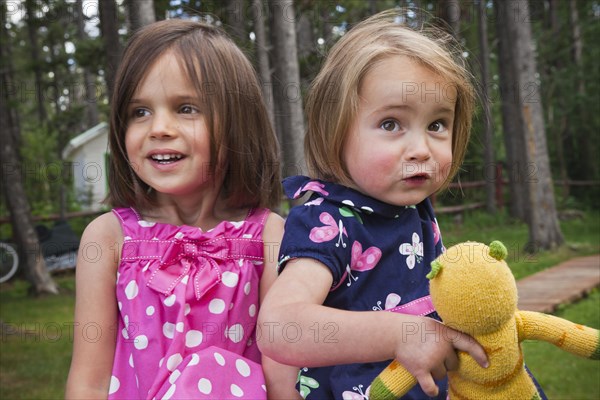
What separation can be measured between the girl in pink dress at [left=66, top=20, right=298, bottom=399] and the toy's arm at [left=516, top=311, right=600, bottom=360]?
2.24 feet

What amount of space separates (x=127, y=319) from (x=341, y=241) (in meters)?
0.72

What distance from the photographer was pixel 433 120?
1.60 metres

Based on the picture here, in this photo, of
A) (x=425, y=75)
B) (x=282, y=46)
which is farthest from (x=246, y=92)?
(x=282, y=46)

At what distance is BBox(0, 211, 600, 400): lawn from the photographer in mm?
4117

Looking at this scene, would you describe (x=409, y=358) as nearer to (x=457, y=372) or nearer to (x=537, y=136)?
(x=457, y=372)

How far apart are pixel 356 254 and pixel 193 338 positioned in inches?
22.8

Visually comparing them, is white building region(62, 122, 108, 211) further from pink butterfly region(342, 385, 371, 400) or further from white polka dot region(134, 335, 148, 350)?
pink butterfly region(342, 385, 371, 400)

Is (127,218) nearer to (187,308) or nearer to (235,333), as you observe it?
(187,308)

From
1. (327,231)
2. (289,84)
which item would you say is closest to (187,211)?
(327,231)

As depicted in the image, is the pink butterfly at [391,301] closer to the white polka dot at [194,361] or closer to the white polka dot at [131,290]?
the white polka dot at [194,361]

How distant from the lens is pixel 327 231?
1533 millimetres

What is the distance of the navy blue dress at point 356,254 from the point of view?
153 centimetres

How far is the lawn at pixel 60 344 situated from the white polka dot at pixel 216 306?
186 cm

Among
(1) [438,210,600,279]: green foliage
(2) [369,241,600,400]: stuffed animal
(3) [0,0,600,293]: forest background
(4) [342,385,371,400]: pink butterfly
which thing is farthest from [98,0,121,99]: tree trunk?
(2) [369,241,600,400]: stuffed animal
